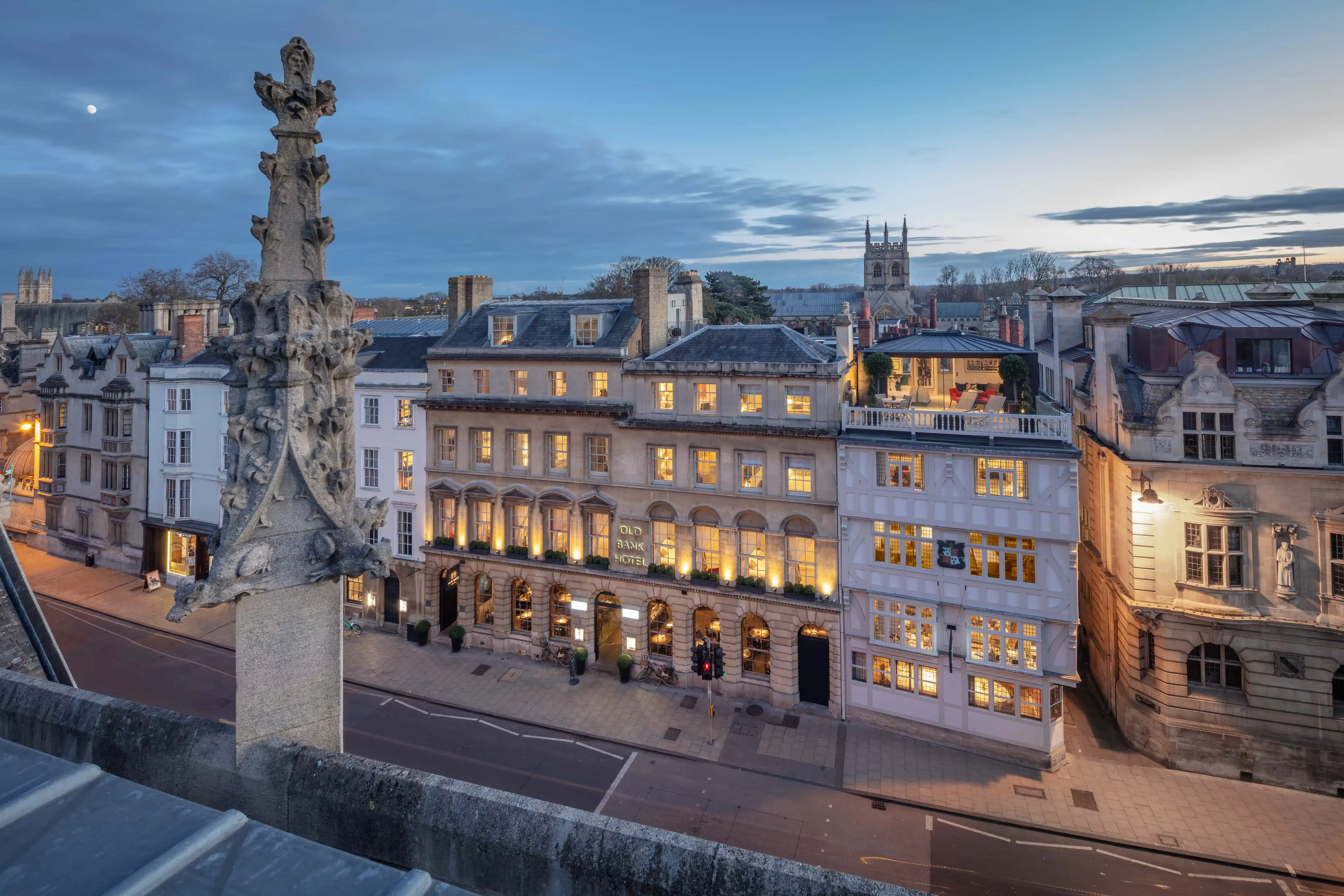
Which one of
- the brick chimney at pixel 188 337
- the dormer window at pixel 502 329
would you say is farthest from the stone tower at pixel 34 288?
the dormer window at pixel 502 329

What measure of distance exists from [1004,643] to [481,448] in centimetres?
2565

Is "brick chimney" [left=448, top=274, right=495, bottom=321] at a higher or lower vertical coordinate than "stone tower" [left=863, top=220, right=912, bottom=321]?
lower

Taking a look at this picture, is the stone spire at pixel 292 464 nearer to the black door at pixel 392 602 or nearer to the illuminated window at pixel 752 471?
the illuminated window at pixel 752 471

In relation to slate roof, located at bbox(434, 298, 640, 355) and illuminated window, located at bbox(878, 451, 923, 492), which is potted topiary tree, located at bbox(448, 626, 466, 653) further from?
illuminated window, located at bbox(878, 451, 923, 492)

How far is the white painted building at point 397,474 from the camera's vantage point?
1460 inches

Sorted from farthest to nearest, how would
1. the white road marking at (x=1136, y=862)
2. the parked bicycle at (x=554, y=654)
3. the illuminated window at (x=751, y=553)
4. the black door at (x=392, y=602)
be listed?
the black door at (x=392, y=602) < the parked bicycle at (x=554, y=654) < the illuminated window at (x=751, y=553) < the white road marking at (x=1136, y=862)

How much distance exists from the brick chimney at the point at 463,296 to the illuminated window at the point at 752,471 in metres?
18.6

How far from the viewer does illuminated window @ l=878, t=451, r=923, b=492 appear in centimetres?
2738

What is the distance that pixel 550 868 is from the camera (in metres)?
5.18

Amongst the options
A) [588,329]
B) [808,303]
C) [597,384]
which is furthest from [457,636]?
[808,303]

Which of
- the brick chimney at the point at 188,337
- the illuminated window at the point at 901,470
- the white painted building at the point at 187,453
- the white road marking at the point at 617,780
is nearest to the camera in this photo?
the white road marking at the point at 617,780

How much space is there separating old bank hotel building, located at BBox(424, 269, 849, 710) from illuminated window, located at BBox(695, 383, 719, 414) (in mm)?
59

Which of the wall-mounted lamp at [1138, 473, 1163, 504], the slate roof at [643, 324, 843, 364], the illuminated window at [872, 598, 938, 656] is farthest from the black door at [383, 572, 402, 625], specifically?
the wall-mounted lamp at [1138, 473, 1163, 504]

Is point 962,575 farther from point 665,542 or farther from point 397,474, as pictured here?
point 397,474
